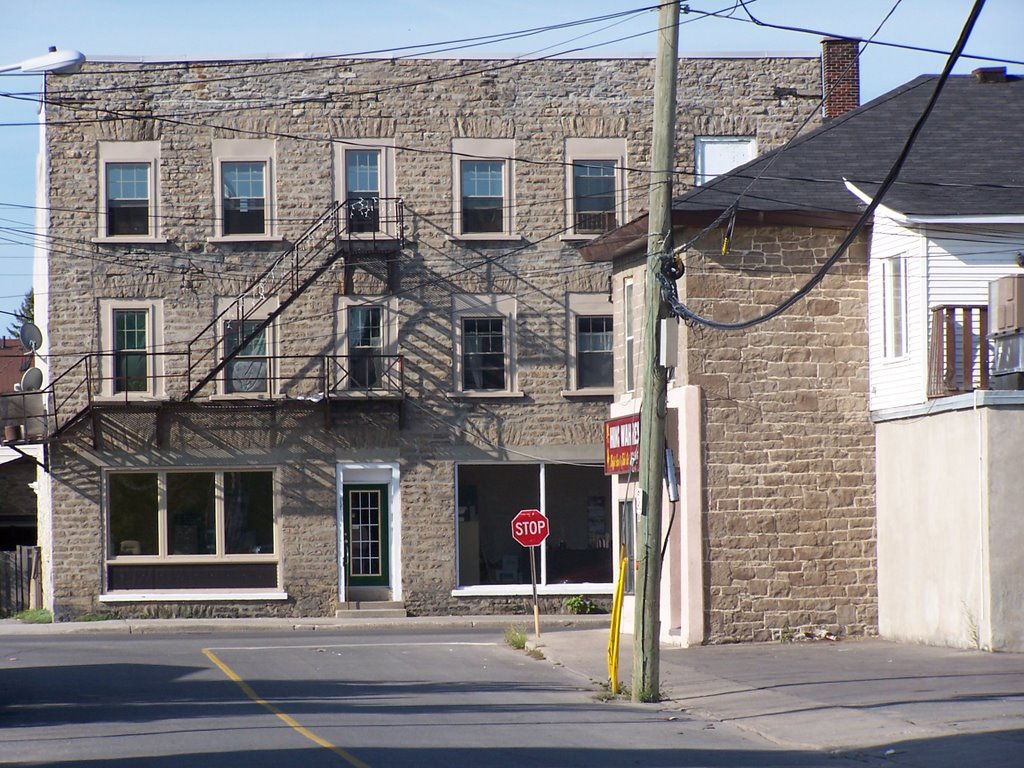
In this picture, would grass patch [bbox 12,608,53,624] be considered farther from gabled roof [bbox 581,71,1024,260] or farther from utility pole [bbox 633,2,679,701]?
utility pole [bbox 633,2,679,701]

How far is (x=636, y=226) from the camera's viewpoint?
69.1 feet

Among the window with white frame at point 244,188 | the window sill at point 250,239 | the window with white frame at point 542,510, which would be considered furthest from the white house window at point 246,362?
the window with white frame at point 542,510

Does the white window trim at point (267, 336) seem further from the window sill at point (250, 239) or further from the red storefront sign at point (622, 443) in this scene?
the red storefront sign at point (622, 443)

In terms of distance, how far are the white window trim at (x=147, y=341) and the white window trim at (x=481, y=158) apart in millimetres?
6644

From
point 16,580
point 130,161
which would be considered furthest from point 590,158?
point 16,580

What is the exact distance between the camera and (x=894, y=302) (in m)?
20.4

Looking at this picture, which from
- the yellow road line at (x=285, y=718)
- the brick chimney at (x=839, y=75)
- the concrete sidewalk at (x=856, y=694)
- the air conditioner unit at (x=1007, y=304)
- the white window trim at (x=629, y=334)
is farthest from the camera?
the brick chimney at (x=839, y=75)

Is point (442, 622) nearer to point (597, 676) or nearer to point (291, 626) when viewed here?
point (291, 626)

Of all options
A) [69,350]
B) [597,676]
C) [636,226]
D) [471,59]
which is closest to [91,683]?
[597,676]

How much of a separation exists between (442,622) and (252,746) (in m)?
16.8

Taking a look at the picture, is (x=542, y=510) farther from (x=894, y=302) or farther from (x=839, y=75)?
(x=894, y=302)

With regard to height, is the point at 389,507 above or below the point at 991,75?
below

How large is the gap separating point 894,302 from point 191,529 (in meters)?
16.2

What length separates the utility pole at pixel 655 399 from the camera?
14688mm
